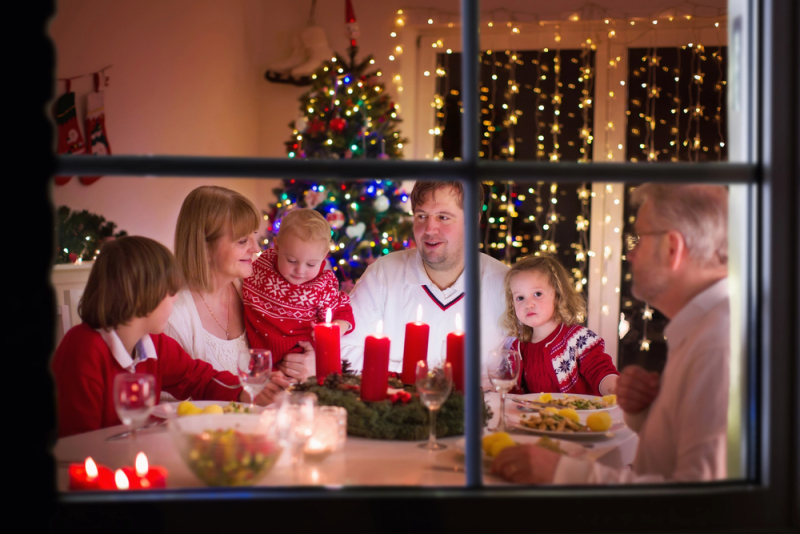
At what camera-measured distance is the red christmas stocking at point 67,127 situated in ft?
12.4

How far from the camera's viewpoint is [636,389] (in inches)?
48.7

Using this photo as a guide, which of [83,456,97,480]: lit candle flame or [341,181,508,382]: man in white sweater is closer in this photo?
[83,456,97,480]: lit candle flame

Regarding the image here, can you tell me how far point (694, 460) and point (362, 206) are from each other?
3261 millimetres

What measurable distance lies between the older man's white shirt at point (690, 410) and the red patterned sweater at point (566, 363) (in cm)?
119

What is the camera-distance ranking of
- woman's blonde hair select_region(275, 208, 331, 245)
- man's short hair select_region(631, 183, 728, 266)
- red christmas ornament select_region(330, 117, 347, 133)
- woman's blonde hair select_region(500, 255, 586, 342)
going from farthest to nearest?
red christmas ornament select_region(330, 117, 347, 133), woman's blonde hair select_region(275, 208, 331, 245), woman's blonde hair select_region(500, 255, 586, 342), man's short hair select_region(631, 183, 728, 266)

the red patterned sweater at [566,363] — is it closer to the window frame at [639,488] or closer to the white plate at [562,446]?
the white plate at [562,446]

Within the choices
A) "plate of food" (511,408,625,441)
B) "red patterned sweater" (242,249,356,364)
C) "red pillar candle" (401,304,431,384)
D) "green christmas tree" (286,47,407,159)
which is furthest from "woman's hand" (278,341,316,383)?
"green christmas tree" (286,47,407,159)

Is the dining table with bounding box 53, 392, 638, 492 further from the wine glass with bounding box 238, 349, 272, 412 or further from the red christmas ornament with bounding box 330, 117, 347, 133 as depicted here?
the red christmas ornament with bounding box 330, 117, 347, 133

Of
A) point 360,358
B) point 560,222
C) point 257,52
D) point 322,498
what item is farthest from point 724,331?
point 257,52

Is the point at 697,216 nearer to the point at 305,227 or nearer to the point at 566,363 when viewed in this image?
the point at 566,363

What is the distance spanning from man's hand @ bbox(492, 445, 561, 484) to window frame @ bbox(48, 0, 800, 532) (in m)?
0.23

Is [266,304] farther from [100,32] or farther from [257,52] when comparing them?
[257,52]

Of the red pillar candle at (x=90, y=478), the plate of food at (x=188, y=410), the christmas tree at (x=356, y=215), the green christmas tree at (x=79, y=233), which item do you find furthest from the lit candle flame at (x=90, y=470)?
the christmas tree at (x=356, y=215)

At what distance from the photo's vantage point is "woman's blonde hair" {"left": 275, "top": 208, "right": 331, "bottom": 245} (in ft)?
8.40
